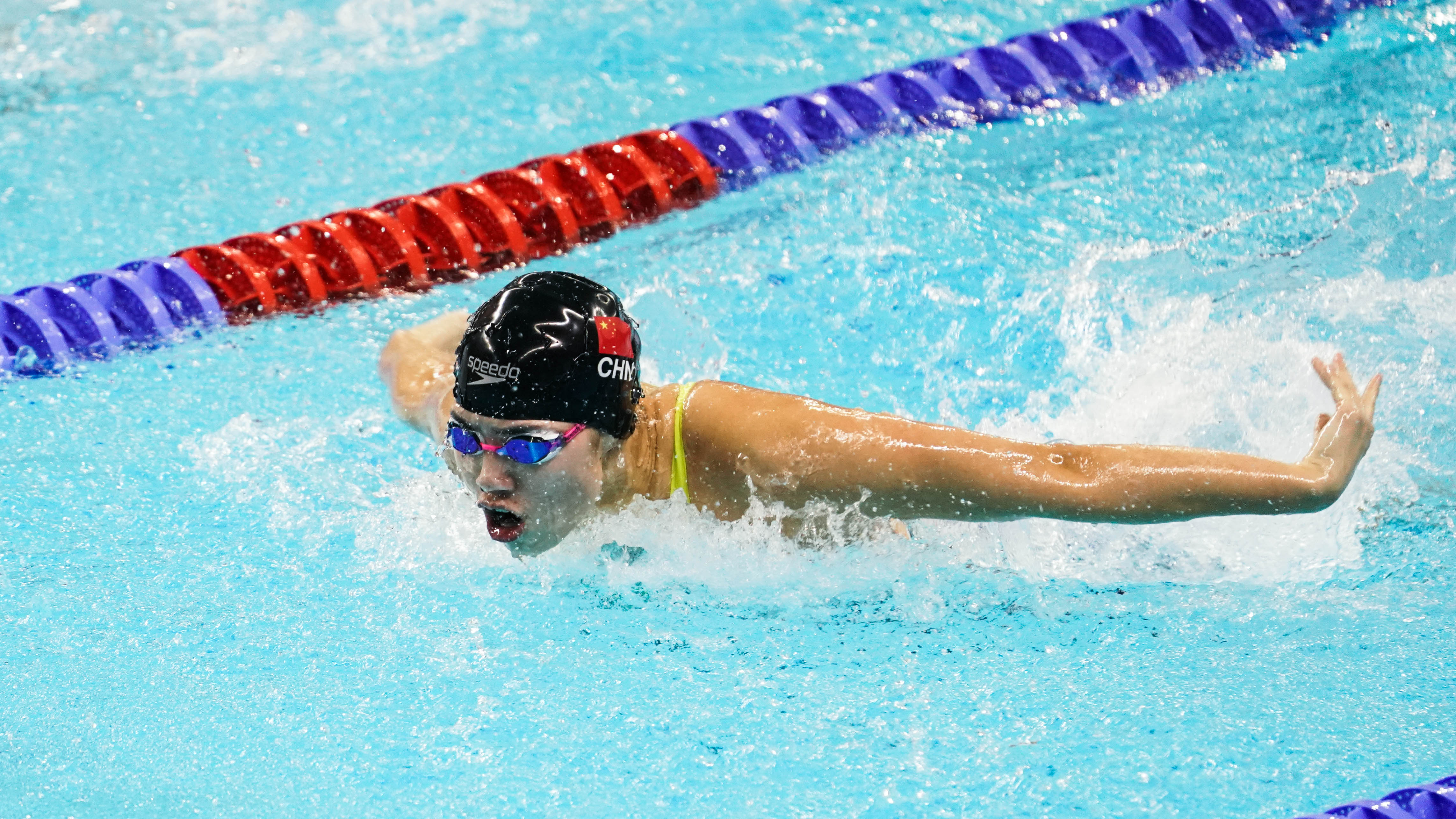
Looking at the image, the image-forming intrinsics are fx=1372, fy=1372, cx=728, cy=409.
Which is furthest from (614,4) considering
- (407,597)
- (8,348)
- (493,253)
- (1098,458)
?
(1098,458)

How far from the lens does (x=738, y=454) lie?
2600 mm

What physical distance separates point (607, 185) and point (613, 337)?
2.07 metres

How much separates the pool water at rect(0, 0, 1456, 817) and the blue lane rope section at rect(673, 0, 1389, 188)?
13cm

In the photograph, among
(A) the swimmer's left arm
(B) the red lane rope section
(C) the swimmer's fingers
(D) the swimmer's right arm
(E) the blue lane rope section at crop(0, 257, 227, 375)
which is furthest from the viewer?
(B) the red lane rope section

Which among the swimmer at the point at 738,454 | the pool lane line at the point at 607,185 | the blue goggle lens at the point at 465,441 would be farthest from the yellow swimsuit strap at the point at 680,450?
the pool lane line at the point at 607,185

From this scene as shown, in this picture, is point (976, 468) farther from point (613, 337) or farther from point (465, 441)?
point (465, 441)

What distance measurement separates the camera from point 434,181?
15.6ft

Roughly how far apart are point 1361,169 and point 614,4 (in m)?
3.16

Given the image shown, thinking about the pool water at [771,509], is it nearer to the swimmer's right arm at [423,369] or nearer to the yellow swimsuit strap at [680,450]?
the yellow swimsuit strap at [680,450]

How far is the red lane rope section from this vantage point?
4094mm

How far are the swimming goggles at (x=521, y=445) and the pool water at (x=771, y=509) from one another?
307mm

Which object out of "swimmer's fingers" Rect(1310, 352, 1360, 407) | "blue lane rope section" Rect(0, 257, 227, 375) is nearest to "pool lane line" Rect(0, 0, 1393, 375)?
"blue lane rope section" Rect(0, 257, 227, 375)

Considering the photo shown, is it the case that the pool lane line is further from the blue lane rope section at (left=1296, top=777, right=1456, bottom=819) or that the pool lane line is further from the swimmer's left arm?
the blue lane rope section at (left=1296, top=777, right=1456, bottom=819)

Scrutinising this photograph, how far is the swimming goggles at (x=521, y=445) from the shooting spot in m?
2.47
